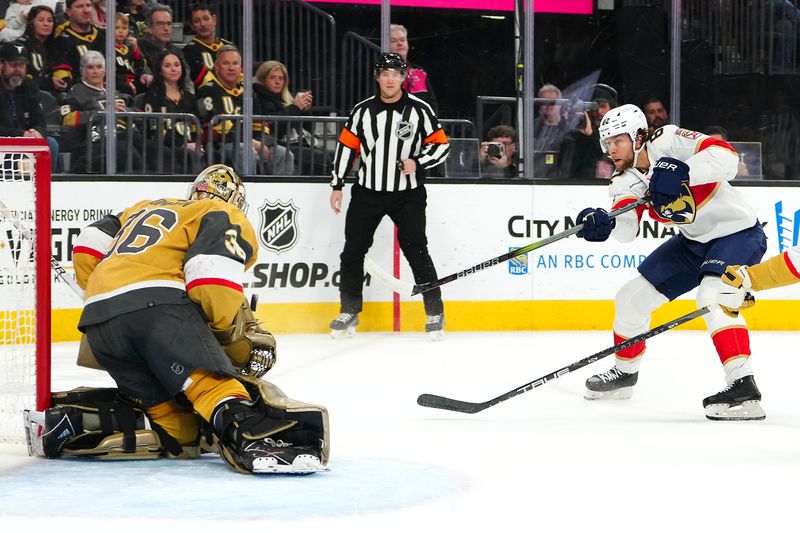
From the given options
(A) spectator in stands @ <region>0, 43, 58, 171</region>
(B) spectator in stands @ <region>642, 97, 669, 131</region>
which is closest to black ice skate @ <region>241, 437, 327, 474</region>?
(A) spectator in stands @ <region>0, 43, 58, 171</region>

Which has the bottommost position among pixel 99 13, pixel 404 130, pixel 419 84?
pixel 404 130

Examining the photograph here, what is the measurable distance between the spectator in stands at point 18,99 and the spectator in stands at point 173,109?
0.53 metres

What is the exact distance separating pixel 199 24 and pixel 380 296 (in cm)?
166

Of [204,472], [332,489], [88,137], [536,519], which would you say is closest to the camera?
[536,519]

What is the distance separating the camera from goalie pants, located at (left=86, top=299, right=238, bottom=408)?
2.75 metres

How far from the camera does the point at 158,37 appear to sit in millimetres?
5953

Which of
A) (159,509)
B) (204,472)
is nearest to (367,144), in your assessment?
(204,472)

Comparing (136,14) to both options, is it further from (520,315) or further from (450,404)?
(450,404)

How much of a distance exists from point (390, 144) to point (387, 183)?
0.19m

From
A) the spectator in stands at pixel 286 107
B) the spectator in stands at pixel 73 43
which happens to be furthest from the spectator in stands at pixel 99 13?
the spectator in stands at pixel 286 107

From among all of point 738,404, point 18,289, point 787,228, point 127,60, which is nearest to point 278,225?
point 127,60

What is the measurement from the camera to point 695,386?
4426 mm

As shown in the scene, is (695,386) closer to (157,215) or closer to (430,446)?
(430,446)

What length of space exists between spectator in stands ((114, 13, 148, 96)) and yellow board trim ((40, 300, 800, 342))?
54.1 inches
